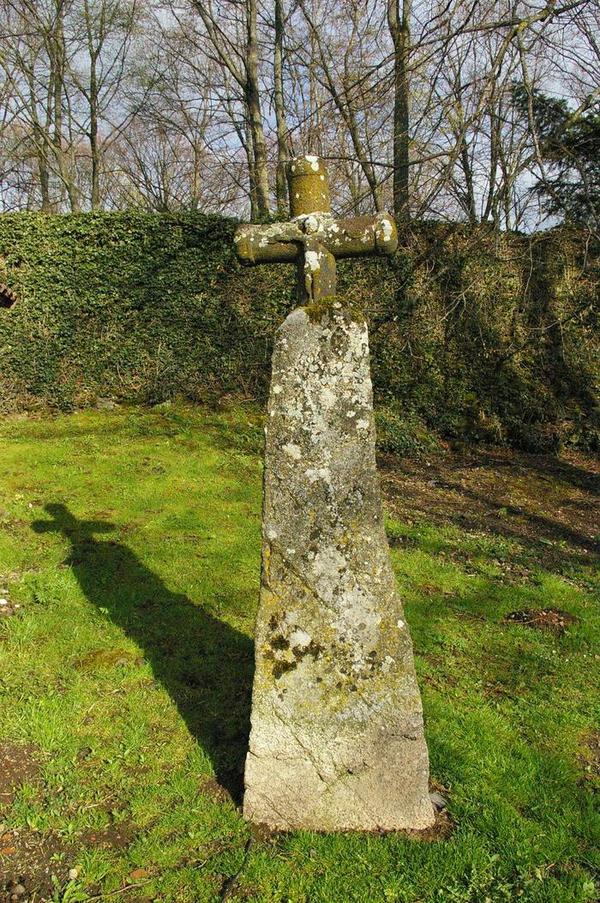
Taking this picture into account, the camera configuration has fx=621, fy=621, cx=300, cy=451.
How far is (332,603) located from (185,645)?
241cm

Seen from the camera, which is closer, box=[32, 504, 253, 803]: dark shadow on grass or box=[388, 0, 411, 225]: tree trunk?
box=[32, 504, 253, 803]: dark shadow on grass

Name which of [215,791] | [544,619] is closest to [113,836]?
[215,791]

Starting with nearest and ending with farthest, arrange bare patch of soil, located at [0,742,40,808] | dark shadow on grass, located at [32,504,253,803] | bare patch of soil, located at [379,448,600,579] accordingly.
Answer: bare patch of soil, located at [0,742,40,808] → dark shadow on grass, located at [32,504,253,803] → bare patch of soil, located at [379,448,600,579]

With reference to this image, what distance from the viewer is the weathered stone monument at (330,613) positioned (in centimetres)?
325

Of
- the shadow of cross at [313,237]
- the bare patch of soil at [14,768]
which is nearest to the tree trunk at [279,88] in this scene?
the shadow of cross at [313,237]

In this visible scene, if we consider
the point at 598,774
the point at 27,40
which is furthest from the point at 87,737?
the point at 27,40

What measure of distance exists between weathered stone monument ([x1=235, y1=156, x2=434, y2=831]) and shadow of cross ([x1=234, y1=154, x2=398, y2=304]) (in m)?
0.28

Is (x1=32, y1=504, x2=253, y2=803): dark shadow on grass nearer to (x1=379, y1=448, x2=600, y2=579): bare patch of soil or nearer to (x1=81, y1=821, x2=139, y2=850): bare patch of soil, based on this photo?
(x1=81, y1=821, x2=139, y2=850): bare patch of soil

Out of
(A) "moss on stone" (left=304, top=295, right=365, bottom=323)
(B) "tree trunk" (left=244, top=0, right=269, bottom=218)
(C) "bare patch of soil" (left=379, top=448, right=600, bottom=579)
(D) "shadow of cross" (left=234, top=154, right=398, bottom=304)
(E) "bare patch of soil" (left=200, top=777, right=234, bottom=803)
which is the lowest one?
(C) "bare patch of soil" (left=379, top=448, right=600, bottom=579)

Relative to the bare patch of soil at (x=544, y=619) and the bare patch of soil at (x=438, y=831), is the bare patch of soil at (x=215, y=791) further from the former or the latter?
the bare patch of soil at (x=544, y=619)

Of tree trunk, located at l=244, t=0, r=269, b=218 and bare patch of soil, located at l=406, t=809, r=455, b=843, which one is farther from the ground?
tree trunk, located at l=244, t=0, r=269, b=218

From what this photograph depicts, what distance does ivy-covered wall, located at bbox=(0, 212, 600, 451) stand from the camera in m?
14.0

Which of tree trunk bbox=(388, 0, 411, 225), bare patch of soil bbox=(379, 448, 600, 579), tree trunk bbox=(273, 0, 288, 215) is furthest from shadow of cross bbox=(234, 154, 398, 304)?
tree trunk bbox=(273, 0, 288, 215)

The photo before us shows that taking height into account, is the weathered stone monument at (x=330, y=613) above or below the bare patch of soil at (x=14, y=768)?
above
